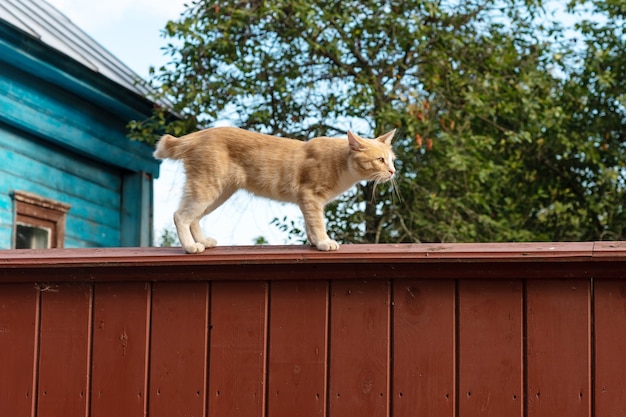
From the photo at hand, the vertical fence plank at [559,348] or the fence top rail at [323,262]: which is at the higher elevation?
the fence top rail at [323,262]

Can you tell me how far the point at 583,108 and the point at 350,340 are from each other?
8042 mm

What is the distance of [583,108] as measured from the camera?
34.7 feet

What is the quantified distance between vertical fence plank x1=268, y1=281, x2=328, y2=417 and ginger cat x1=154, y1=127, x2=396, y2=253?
0.60m

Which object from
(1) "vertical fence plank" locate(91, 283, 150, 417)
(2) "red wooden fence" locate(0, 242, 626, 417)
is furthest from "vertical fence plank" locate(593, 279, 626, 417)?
Answer: (1) "vertical fence plank" locate(91, 283, 150, 417)

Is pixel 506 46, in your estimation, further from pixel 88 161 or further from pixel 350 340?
pixel 350 340

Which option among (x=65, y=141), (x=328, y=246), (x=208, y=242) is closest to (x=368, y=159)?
(x=328, y=246)

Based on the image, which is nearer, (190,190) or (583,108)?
(190,190)

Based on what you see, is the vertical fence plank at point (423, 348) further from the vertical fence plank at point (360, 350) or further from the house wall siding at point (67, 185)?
the house wall siding at point (67, 185)

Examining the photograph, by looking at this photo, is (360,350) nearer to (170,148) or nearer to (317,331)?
(317,331)

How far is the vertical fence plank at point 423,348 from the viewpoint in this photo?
3221 mm

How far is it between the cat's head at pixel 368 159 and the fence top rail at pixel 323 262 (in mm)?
625

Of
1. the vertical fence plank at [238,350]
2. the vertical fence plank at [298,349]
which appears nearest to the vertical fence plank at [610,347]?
the vertical fence plank at [298,349]

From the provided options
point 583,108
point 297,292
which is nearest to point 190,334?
point 297,292

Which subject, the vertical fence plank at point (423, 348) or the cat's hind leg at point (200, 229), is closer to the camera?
the vertical fence plank at point (423, 348)
